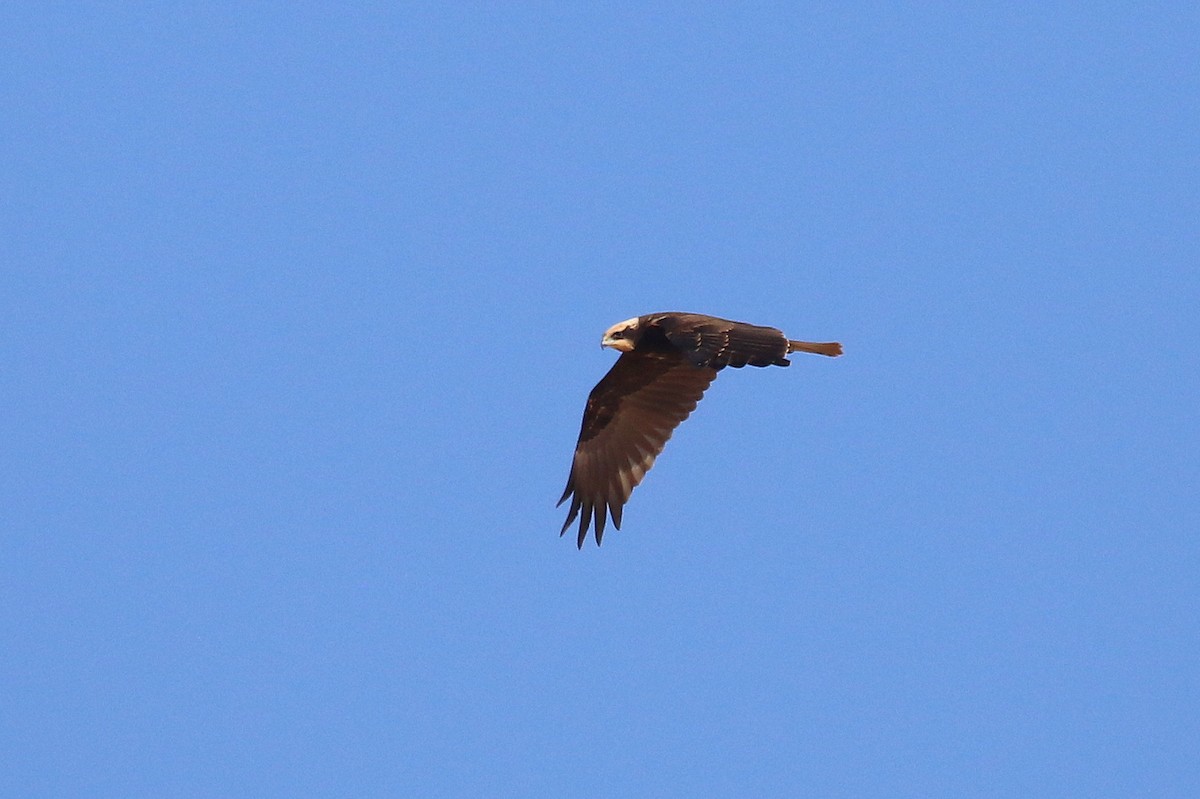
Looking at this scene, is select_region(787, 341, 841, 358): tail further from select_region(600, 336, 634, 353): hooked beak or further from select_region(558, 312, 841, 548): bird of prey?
select_region(600, 336, 634, 353): hooked beak

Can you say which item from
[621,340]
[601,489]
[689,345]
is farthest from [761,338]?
Answer: [601,489]

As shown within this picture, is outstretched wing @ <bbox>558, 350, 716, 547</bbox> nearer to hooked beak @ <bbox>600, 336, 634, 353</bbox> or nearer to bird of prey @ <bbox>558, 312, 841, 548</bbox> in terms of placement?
bird of prey @ <bbox>558, 312, 841, 548</bbox>

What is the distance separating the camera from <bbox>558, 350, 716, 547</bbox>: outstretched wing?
16734 millimetres

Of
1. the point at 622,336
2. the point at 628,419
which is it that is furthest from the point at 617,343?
the point at 628,419

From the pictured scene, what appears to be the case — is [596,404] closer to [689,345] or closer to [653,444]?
[653,444]

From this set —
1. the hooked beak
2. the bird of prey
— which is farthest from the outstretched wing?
the hooked beak

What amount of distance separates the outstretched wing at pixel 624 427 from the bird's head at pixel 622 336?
1.68 feet

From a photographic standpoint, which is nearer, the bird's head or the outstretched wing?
the bird's head

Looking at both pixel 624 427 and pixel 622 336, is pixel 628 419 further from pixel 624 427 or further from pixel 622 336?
pixel 622 336

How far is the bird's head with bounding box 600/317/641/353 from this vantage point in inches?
628

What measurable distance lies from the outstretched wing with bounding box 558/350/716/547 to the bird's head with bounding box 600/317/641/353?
513 millimetres

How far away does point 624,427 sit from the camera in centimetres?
1692

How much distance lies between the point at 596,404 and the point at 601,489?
0.80 metres

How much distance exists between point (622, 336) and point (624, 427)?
1.19 metres
